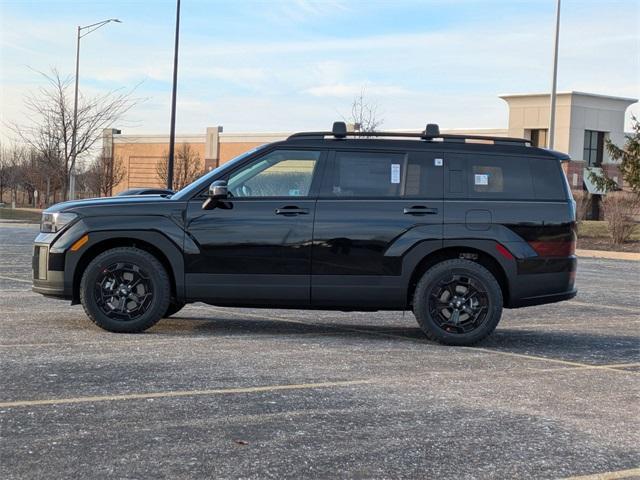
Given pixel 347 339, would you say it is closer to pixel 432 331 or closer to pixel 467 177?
pixel 432 331

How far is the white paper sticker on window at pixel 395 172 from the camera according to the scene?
8.85 meters

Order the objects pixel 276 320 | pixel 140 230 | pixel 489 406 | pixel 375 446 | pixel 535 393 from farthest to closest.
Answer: pixel 276 320
pixel 140 230
pixel 535 393
pixel 489 406
pixel 375 446

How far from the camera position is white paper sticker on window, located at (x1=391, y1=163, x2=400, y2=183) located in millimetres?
8852

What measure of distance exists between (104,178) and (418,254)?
4666 centimetres

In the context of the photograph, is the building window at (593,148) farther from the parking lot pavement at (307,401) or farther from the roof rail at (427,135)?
the roof rail at (427,135)

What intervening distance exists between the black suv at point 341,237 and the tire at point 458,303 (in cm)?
1

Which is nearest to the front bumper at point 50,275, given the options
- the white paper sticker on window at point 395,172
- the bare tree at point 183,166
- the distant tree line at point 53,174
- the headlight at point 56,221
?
the headlight at point 56,221

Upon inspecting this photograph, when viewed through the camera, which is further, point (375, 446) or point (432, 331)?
point (432, 331)

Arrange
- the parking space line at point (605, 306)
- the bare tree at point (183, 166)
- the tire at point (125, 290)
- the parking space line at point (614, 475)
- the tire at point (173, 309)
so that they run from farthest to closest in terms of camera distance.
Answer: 1. the bare tree at point (183, 166)
2. the parking space line at point (605, 306)
3. the tire at point (173, 309)
4. the tire at point (125, 290)
5. the parking space line at point (614, 475)

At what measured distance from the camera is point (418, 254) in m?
8.73

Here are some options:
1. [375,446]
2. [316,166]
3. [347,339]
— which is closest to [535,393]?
[375,446]

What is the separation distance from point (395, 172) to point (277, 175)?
115 cm

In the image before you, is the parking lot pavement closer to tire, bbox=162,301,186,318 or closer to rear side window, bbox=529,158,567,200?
tire, bbox=162,301,186,318

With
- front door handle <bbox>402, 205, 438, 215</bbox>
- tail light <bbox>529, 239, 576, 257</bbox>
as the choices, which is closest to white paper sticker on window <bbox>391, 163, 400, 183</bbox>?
front door handle <bbox>402, 205, 438, 215</bbox>
